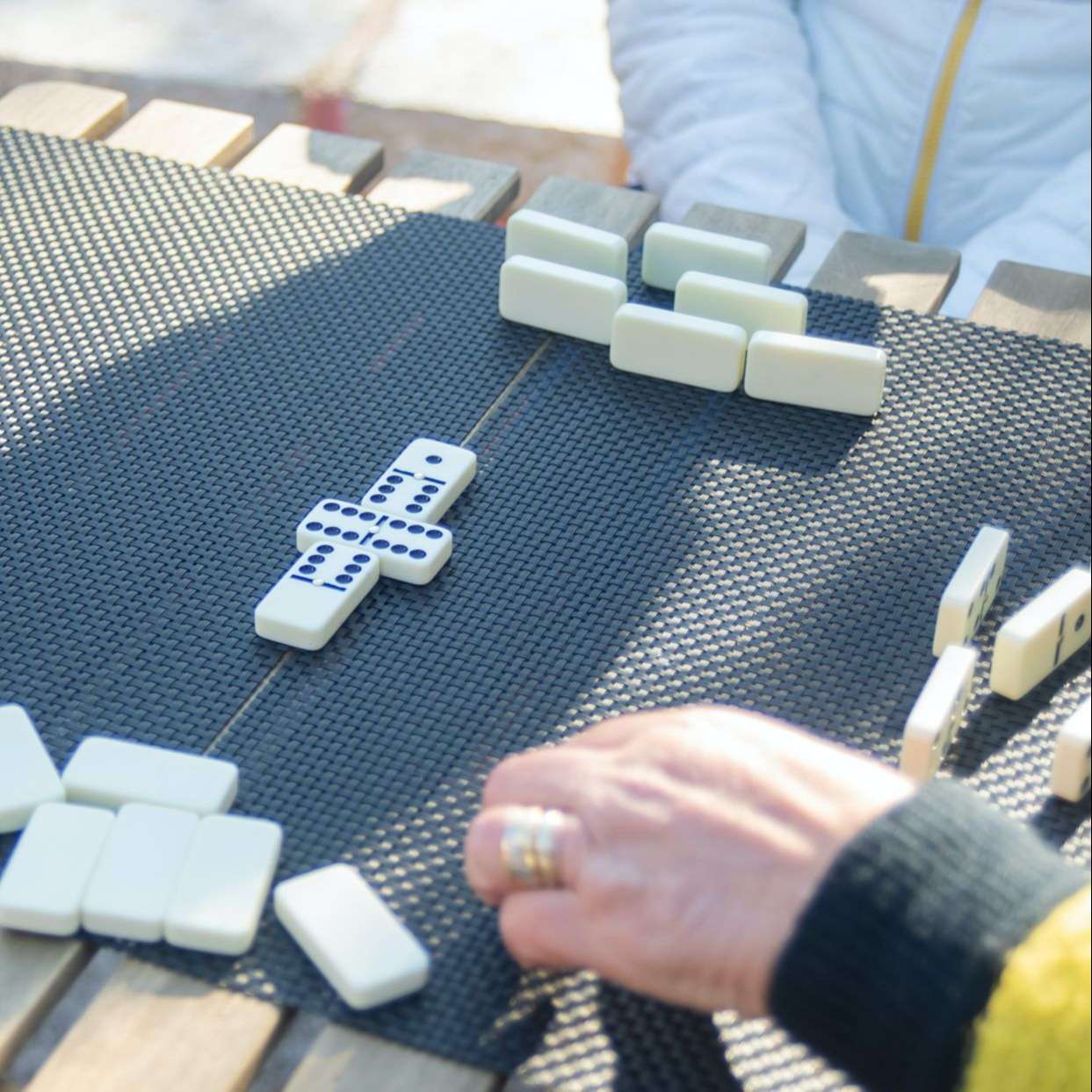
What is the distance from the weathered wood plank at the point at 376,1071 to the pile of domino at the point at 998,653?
30cm

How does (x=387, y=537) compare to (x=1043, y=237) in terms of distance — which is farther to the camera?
(x=1043, y=237)

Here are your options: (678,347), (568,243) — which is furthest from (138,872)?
(568,243)

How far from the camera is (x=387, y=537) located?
1.01 metres

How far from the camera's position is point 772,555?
1.04 metres

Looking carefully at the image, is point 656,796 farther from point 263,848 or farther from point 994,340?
point 994,340

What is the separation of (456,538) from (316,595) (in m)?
0.12

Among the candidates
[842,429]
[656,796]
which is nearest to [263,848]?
[656,796]

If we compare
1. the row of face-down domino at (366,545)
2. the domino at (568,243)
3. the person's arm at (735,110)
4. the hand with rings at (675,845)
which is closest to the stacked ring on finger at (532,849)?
the hand with rings at (675,845)

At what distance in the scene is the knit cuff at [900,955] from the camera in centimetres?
67

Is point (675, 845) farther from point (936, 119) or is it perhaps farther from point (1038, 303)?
point (936, 119)

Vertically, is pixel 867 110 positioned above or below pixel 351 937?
below

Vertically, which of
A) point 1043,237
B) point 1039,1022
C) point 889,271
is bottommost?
point 1043,237

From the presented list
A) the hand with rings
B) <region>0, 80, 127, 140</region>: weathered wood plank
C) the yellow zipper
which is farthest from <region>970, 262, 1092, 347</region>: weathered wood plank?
<region>0, 80, 127, 140</region>: weathered wood plank

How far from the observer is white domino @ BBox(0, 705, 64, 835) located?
32.3 inches
